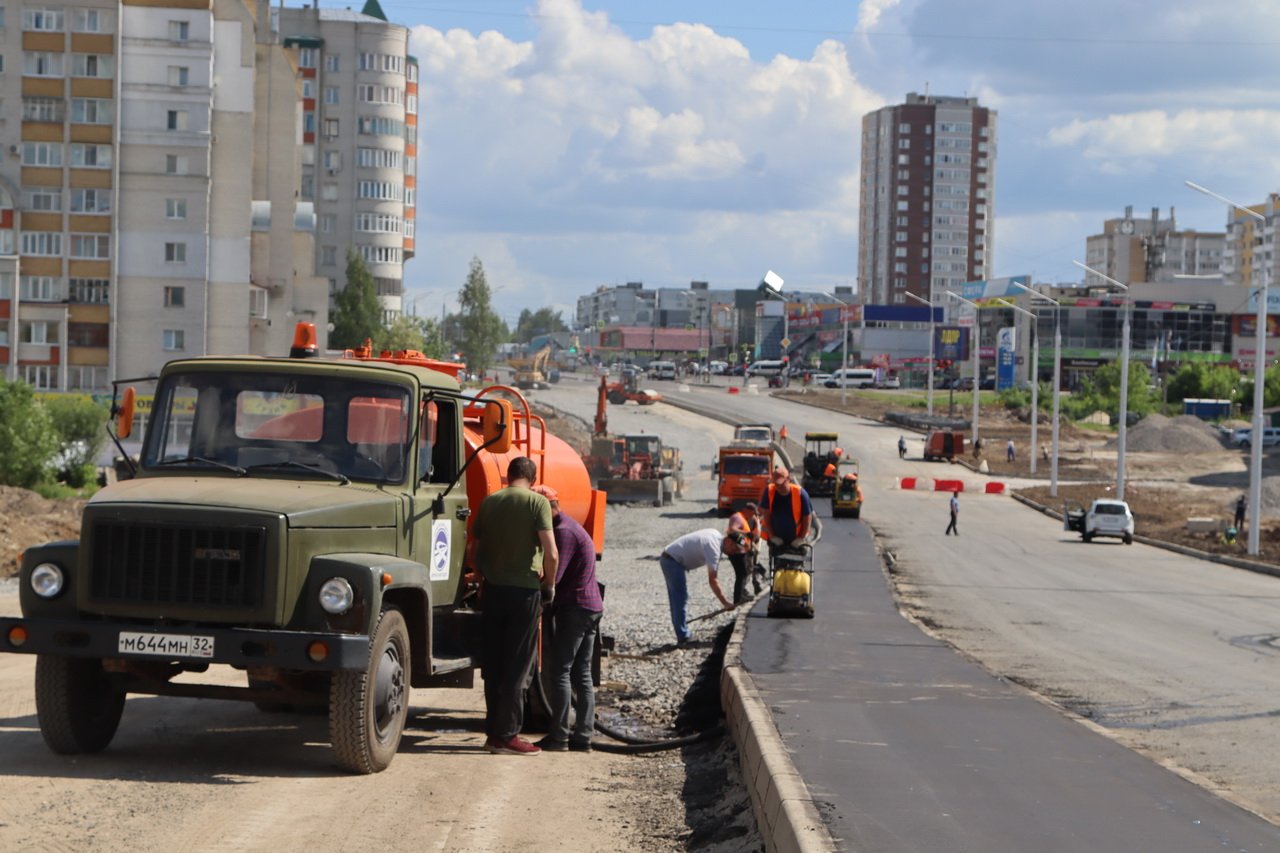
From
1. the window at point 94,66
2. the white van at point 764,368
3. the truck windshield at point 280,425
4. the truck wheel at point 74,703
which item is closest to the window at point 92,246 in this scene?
the window at point 94,66

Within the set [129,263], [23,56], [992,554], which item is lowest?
[992,554]

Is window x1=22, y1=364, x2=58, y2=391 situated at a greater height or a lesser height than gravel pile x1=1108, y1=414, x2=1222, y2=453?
greater

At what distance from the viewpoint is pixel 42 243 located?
232 ft

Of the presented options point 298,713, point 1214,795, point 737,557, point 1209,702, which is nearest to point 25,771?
point 298,713

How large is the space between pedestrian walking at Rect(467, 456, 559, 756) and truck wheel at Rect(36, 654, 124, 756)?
2.46 metres

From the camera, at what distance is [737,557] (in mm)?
22125

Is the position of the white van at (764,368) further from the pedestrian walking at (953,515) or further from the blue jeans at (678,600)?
the blue jeans at (678,600)

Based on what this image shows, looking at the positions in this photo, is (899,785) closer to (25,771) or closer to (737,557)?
(25,771)

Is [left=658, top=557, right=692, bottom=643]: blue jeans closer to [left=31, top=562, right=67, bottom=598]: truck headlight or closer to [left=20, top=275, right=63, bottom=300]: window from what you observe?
[left=31, top=562, right=67, bottom=598]: truck headlight

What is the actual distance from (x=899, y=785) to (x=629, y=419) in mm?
101435

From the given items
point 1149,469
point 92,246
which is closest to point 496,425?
point 92,246

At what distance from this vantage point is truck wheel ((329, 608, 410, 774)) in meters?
9.09

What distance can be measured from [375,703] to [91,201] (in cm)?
6653

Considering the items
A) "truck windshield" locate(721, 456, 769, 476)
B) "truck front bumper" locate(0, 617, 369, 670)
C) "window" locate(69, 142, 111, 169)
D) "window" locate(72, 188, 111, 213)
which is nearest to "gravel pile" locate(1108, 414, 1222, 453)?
"truck windshield" locate(721, 456, 769, 476)
